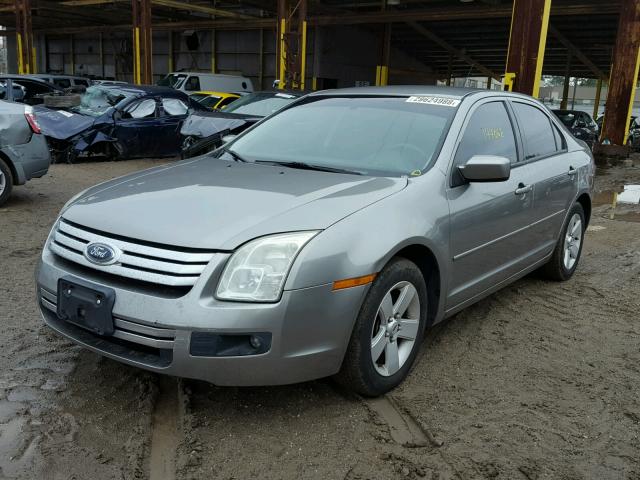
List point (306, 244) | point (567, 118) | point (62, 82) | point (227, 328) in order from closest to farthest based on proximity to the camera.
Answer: point (227, 328) → point (306, 244) → point (567, 118) → point (62, 82)

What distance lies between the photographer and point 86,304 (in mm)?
2699

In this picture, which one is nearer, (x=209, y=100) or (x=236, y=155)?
(x=236, y=155)

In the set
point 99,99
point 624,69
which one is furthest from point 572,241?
point 624,69

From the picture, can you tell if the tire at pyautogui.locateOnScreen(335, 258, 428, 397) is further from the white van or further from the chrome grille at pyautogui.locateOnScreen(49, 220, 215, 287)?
the white van

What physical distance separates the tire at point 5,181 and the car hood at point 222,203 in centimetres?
433

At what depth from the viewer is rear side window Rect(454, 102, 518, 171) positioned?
3.66 m

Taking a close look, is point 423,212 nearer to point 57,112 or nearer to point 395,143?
point 395,143

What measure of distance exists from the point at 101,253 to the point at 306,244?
3.03ft

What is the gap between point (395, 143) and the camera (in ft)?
11.9

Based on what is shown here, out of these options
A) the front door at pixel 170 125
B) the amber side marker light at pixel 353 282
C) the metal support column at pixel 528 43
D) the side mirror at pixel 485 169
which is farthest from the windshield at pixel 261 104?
the amber side marker light at pixel 353 282

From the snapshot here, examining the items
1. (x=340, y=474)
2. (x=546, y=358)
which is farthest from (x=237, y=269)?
(x=546, y=358)

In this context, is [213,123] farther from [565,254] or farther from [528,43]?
[565,254]

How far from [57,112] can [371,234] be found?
9836 millimetres

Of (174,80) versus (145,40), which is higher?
(145,40)
